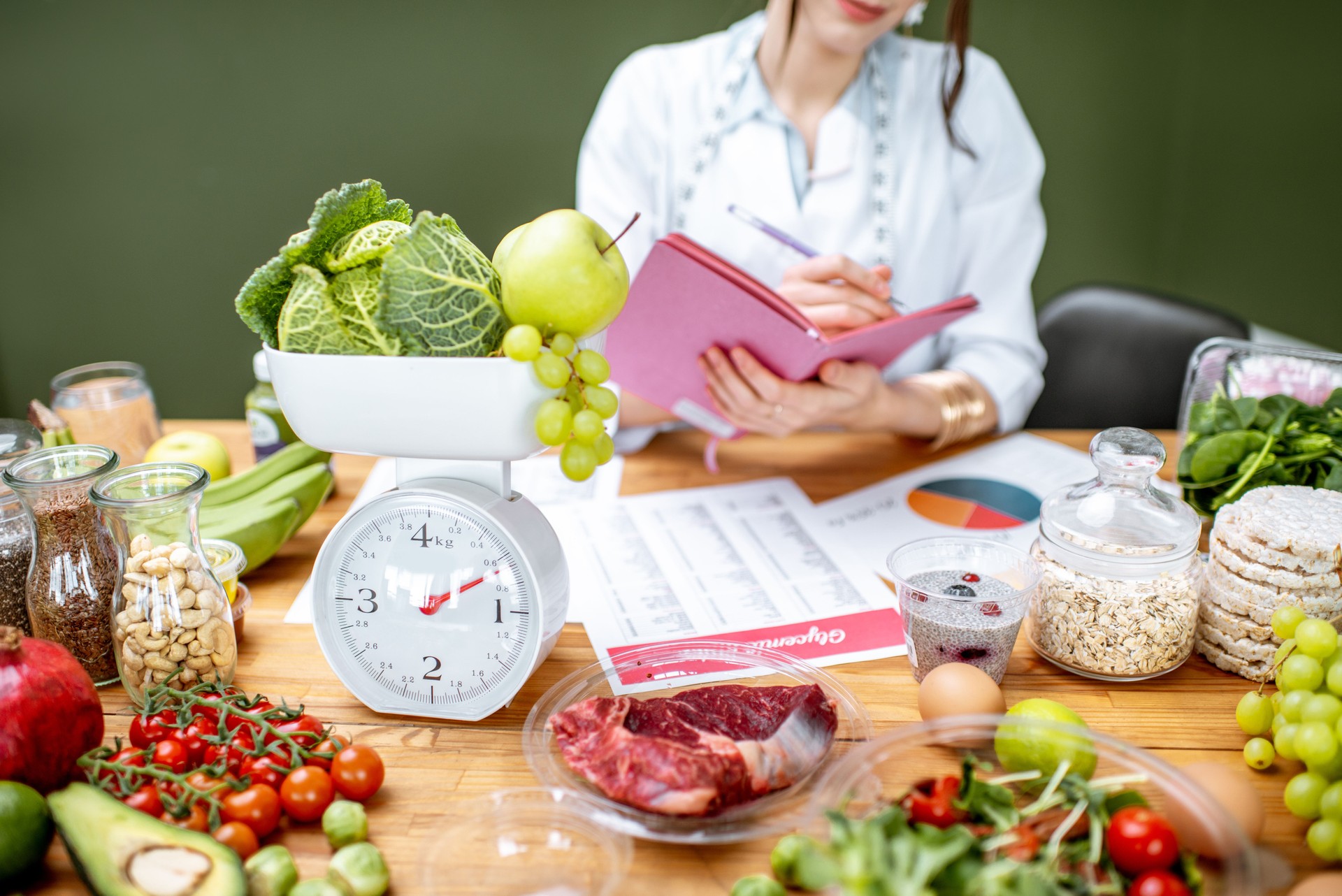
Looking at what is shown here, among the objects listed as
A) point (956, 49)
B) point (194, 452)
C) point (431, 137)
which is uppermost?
point (956, 49)

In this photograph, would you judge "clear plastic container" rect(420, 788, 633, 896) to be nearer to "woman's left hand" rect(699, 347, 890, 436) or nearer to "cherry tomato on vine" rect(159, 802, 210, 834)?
"cherry tomato on vine" rect(159, 802, 210, 834)

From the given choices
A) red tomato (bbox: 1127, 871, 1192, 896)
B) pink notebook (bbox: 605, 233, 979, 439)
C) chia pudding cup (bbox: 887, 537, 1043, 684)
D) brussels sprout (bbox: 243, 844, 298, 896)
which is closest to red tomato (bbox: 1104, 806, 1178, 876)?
red tomato (bbox: 1127, 871, 1192, 896)

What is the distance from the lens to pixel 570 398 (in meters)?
0.77

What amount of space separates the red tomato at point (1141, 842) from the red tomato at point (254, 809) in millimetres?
619

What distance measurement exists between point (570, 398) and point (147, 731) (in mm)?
462

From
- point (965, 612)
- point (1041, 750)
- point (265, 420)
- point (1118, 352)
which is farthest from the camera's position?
point (1118, 352)

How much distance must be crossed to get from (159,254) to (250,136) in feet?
1.61

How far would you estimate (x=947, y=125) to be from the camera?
1738mm

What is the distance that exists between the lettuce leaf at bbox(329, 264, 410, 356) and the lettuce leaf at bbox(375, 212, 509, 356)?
0.5 inches

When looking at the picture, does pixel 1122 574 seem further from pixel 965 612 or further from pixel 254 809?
pixel 254 809

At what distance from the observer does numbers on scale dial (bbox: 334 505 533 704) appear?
2.65 ft

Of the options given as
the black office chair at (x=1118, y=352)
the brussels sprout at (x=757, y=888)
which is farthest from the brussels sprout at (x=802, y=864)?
the black office chair at (x=1118, y=352)

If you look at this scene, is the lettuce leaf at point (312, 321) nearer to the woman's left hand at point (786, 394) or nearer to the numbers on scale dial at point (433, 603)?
the numbers on scale dial at point (433, 603)

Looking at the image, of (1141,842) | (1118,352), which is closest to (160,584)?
(1141,842)
